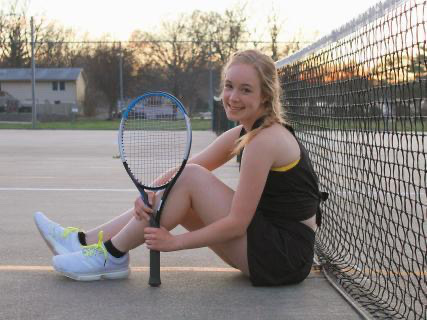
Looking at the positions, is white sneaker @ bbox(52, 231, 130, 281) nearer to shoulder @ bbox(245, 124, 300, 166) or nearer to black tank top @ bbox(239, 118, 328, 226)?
black tank top @ bbox(239, 118, 328, 226)

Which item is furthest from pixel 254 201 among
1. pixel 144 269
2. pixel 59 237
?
pixel 59 237

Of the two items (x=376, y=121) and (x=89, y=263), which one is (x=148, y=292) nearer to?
(x=89, y=263)

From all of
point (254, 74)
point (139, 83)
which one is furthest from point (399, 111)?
point (139, 83)

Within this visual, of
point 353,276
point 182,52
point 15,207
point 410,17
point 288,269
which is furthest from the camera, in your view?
point 182,52

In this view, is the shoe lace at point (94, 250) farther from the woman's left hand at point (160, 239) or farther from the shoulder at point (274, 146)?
the shoulder at point (274, 146)

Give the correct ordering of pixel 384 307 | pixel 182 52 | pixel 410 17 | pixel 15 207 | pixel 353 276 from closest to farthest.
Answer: pixel 410 17 → pixel 384 307 → pixel 353 276 → pixel 15 207 → pixel 182 52

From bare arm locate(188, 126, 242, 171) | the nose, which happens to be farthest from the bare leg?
bare arm locate(188, 126, 242, 171)

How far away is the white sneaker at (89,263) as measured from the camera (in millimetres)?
3207

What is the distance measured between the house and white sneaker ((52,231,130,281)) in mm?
52177

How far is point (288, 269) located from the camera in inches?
121

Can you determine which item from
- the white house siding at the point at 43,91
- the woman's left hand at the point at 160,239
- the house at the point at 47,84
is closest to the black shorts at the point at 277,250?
the woman's left hand at the point at 160,239

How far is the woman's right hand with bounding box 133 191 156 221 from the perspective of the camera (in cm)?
297

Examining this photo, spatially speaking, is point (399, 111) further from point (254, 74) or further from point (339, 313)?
point (339, 313)

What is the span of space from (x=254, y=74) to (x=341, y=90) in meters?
1.23
